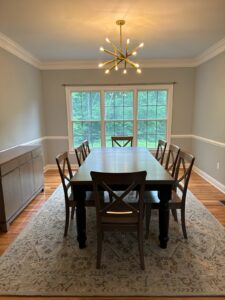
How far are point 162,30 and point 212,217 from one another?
9.11 ft

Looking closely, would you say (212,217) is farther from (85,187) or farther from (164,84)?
(164,84)

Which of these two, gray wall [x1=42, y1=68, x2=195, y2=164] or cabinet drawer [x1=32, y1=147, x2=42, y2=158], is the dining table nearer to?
cabinet drawer [x1=32, y1=147, x2=42, y2=158]

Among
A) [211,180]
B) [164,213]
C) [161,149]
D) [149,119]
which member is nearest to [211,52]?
[149,119]

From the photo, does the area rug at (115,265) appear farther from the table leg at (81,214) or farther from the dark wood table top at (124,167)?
the dark wood table top at (124,167)

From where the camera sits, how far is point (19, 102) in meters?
3.84

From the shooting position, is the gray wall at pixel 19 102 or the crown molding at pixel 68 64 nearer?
the gray wall at pixel 19 102

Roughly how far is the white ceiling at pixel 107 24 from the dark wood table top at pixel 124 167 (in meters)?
1.81

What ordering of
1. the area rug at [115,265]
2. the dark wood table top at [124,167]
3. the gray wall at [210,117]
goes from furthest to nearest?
the gray wall at [210,117], the dark wood table top at [124,167], the area rug at [115,265]

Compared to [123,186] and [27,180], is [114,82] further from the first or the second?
[123,186]

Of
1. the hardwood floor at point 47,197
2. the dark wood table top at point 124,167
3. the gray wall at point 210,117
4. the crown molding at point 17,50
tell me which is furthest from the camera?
the gray wall at point 210,117

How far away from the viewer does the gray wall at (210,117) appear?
369 cm

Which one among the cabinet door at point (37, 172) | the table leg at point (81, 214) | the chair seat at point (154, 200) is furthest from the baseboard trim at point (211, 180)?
the cabinet door at point (37, 172)

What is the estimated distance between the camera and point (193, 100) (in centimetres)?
493

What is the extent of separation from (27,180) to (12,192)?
0.48 meters
